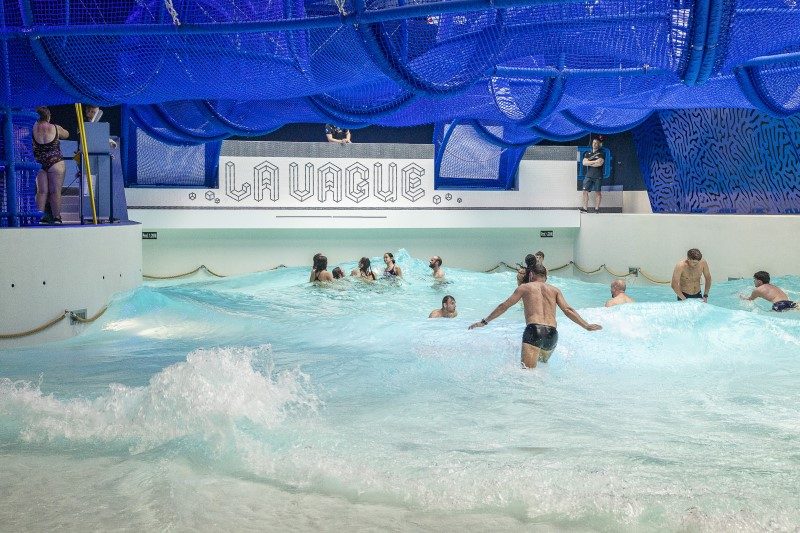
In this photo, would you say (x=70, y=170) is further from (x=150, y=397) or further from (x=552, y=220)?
(x=552, y=220)

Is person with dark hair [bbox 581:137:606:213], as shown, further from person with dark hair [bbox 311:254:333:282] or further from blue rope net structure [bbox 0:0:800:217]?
blue rope net structure [bbox 0:0:800:217]

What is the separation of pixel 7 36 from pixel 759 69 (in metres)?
6.79

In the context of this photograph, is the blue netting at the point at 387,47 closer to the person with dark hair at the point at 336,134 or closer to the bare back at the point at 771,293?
the bare back at the point at 771,293

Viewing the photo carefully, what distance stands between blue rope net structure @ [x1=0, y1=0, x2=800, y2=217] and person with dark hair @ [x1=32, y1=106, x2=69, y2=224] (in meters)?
1.34

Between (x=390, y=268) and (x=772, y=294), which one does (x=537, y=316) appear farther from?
(x=390, y=268)

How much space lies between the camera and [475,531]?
13.8ft

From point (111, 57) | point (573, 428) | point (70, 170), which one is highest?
point (111, 57)

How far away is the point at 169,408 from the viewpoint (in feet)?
19.5

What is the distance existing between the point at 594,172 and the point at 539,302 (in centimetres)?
1089

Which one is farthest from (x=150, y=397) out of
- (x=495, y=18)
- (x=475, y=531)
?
(x=495, y=18)

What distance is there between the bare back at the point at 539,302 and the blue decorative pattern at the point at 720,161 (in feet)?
26.9

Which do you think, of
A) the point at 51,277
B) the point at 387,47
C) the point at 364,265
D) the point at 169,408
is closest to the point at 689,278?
the point at 364,265

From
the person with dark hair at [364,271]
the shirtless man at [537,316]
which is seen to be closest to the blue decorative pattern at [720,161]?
the person with dark hair at [364,271]

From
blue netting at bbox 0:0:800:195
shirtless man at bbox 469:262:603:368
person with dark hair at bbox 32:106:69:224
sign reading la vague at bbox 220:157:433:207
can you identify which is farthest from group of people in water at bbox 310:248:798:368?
person with dark hair at bbox 32:106:69:224
